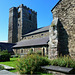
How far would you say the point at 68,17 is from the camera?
787 centimetres

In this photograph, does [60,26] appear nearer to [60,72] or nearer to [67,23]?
[67,23]

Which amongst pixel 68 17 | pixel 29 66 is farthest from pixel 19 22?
pixel 29 66

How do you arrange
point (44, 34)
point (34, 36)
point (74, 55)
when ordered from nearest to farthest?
point (74, 55) → point (44, 34) → point (34, 36)

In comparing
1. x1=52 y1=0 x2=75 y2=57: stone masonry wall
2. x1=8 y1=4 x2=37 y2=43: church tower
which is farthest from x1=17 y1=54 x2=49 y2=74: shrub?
x1=8 y1=4 x2=37 y2=43: church tower

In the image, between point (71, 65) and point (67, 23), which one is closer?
point (71, 65)

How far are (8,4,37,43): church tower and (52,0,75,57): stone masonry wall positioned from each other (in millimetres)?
28384

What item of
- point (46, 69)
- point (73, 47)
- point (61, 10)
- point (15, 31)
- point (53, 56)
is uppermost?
point (15, 31)

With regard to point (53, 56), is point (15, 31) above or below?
above

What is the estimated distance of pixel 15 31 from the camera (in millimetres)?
38562

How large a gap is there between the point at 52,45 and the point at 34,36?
2078 centimetres

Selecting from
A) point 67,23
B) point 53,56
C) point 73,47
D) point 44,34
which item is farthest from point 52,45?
point 44,34

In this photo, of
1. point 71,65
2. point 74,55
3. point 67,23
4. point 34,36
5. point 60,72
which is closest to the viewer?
point 60,72

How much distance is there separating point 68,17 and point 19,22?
31873mm

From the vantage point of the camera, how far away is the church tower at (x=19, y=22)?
36.8 m
